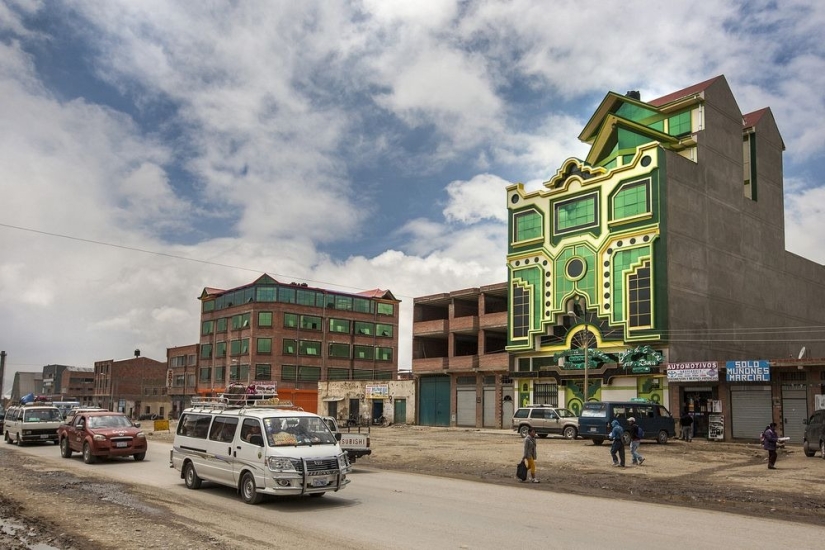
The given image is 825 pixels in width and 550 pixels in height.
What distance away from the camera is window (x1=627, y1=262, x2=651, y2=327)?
44062 mm

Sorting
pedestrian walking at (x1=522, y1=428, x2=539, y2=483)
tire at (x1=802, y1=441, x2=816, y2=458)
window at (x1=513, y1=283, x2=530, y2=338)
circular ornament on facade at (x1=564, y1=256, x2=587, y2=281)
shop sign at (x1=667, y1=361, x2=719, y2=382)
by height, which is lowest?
tire at (x1=802, y1=441, x2=816, y2=458)

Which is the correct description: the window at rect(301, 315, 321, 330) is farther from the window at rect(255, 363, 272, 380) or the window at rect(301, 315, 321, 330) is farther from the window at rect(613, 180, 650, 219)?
the window at rect(613, 180, 650, 219)

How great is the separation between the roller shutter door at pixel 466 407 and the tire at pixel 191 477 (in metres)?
40.6

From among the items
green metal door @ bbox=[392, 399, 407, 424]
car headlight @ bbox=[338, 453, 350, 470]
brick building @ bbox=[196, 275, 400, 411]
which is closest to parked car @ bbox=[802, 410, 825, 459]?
car headlight @ bbox=[338, 453, 350, 470]

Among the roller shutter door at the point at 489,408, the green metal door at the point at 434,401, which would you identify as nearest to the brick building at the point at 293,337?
the green metal door at the point at 434,401

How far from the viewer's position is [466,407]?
187ft

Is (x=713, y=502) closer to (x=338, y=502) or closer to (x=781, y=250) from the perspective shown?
(x=338, y=502)

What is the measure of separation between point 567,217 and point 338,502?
38.4m

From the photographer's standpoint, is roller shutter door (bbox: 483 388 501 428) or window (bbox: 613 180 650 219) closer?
window (bbox: 613 180 650 219)

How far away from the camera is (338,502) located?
1497cm

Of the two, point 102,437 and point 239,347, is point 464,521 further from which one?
point 239,347

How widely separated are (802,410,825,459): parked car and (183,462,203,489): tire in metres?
23.2

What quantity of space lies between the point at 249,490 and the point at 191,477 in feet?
10.0

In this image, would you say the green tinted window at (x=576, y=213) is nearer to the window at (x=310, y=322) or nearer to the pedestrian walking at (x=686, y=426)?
the pedestrian walking at (x=686, y=426)
